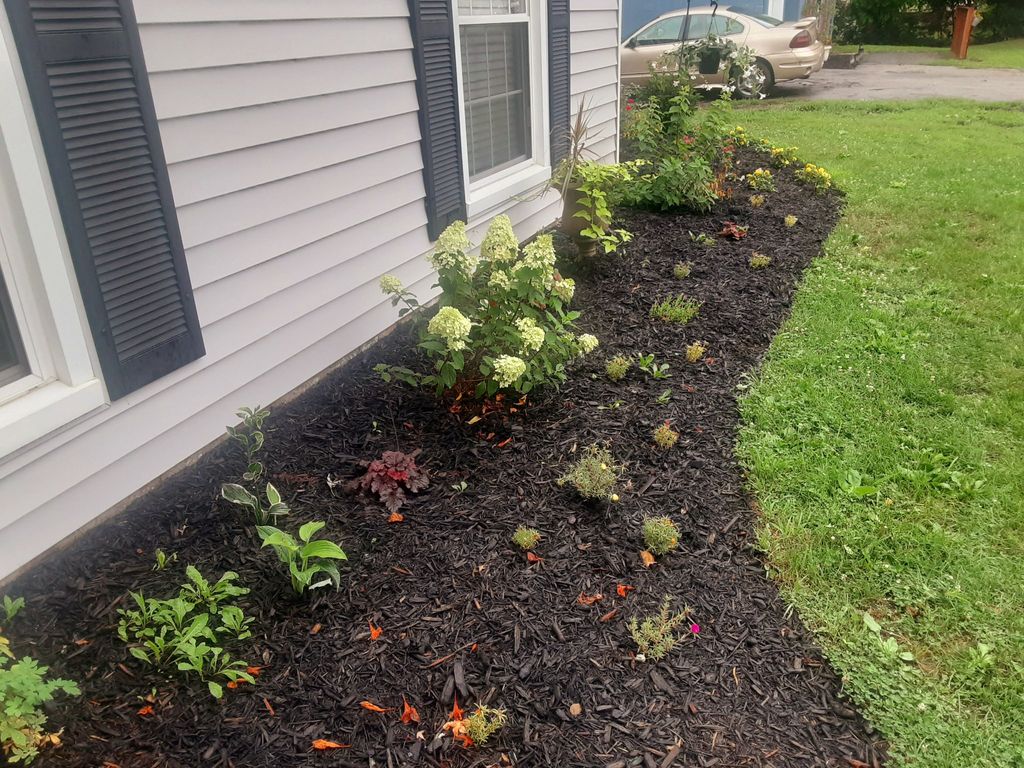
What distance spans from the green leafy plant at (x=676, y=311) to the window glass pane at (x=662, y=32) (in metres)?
10.6

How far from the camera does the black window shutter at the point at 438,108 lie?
4.11 meters

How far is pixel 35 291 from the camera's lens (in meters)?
2.41

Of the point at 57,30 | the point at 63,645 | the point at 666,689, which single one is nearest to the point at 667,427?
the point at 666,689

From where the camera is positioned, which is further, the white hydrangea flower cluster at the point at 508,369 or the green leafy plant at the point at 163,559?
the white hydrangea flower cluster at the point at 508,369

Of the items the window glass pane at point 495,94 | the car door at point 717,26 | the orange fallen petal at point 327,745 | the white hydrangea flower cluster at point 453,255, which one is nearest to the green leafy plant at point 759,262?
the window glass pane at point 495,94

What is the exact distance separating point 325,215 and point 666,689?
2545 mm

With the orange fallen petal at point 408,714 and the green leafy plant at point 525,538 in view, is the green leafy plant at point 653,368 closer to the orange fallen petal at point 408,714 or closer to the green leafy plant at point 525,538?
the green leafy plant at point 525,538

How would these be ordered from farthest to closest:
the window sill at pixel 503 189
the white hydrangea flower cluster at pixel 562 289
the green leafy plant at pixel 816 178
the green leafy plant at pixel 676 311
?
the green leafy plant at pixel 816 178, the window sill at pixel 503 189, the green leafy plant at pixel 676 311, the white hydrangea flower cluster at pixel 562 289

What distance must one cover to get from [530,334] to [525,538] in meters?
0.96

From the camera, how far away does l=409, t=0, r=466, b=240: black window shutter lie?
4.11 meters

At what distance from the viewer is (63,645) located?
2289 mm

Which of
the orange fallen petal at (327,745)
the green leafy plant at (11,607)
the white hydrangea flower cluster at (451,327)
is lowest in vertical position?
the orange fallen petal at (327,745)

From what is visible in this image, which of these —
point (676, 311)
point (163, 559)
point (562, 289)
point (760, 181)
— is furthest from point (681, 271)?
point (163, 559)

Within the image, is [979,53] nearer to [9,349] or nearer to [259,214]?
[259,214]
